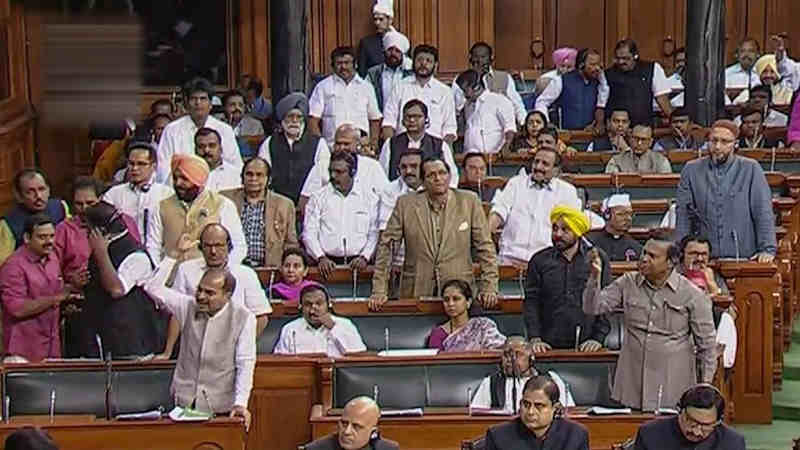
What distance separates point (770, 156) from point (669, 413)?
526 centimetres

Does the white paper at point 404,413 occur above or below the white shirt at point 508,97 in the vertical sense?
below

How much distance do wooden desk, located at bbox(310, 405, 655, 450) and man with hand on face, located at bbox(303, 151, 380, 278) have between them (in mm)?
2427

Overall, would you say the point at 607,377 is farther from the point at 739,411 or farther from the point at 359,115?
the point at 359,115

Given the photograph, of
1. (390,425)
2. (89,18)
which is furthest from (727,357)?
(89,18)

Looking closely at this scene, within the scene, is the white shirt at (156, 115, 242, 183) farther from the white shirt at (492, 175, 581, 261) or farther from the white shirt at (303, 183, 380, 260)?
the white shirt at (492, 175, 581, 261)

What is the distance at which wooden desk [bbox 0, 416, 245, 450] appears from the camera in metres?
6.39

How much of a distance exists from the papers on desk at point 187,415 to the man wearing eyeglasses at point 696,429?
182 cm

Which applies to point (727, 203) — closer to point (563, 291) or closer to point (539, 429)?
point (563, 291)

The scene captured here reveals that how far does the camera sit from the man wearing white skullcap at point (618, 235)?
872 centimetres

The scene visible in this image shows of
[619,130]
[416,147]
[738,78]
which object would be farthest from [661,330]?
[738,78]

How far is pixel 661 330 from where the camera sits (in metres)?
6.86

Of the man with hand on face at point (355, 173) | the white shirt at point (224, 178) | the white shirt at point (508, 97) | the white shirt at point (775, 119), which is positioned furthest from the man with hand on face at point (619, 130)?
the white shirt at point (224, 178)

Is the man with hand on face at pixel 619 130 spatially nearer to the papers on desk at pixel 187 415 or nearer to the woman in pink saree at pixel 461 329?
the woman in pink saree at pixel 461 329

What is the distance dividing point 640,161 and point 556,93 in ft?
6.38
